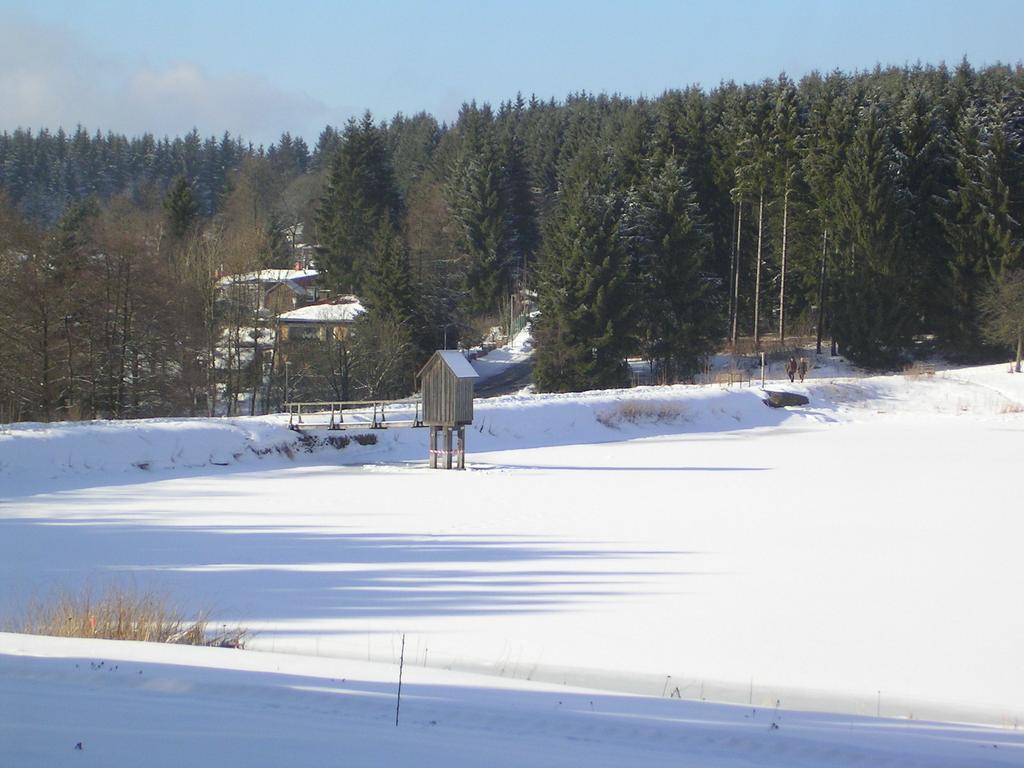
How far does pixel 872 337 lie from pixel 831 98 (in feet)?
53.7

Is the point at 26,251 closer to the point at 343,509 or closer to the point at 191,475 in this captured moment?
the point at 191,475

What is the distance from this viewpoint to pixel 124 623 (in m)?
10.5

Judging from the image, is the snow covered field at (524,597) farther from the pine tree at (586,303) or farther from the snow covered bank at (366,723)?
the pine tree at (586,303)

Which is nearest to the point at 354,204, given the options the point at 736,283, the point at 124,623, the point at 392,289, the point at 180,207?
the point at 180,207

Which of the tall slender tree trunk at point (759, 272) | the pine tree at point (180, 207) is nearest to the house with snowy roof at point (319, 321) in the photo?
the pine tree at point (180, 207)

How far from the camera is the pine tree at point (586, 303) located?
49.0m

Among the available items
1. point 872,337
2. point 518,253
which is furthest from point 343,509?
point 518,253

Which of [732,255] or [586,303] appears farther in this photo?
[732,255]

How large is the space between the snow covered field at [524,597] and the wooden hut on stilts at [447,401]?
1389 millimetres

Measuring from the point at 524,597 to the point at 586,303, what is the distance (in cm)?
3691

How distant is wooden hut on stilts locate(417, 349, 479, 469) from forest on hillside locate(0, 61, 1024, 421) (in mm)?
12624

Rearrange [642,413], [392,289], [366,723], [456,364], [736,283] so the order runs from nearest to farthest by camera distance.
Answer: [366,723]
[456,364]
[642,413]
[392,289]
[736,283]

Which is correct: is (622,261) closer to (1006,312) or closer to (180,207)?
(1006,312)

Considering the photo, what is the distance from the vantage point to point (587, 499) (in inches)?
906
